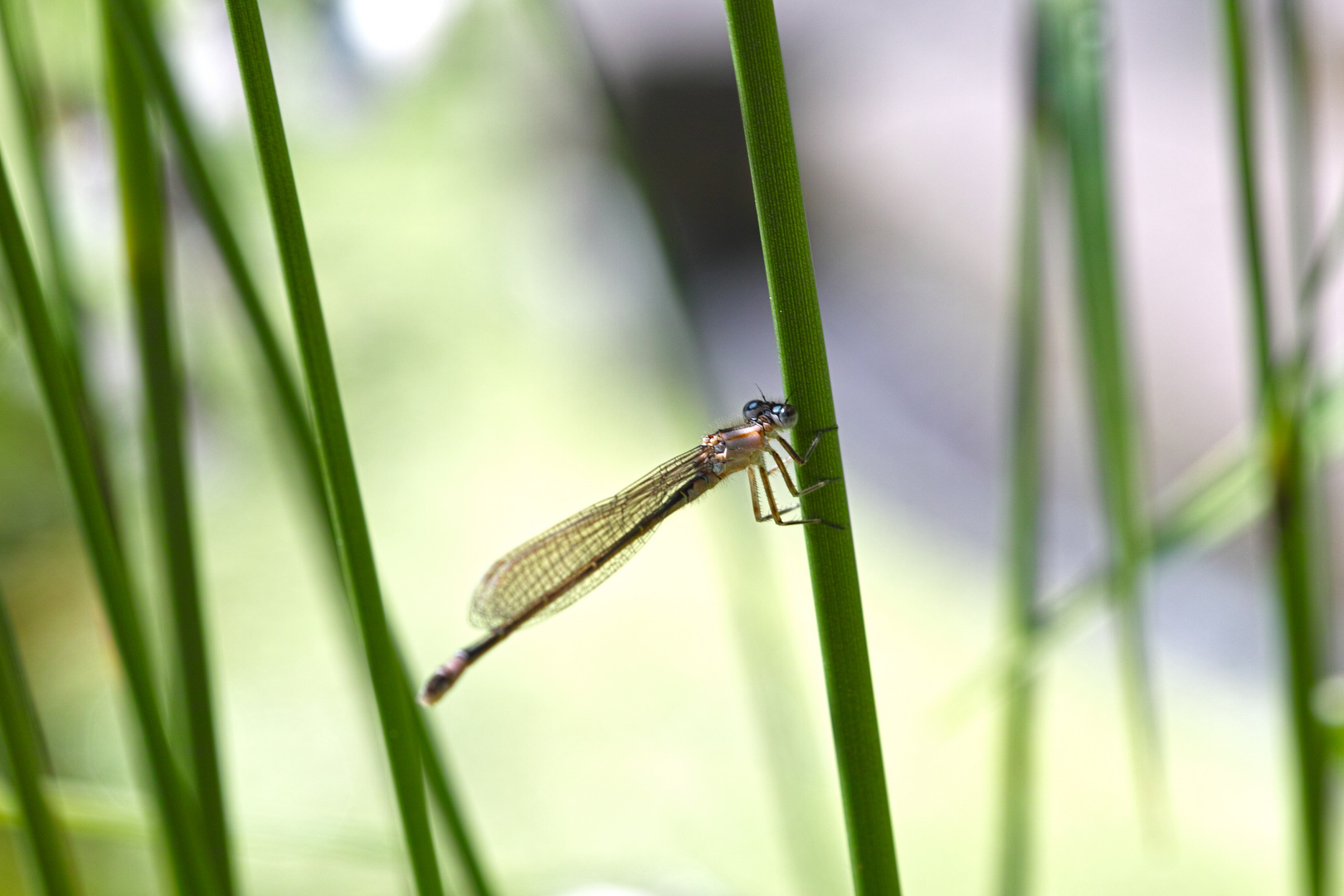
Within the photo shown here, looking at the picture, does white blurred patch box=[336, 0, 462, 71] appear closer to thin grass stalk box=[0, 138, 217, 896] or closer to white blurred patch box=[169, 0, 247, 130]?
white blurred patch box=[169, 0, 247, 130]

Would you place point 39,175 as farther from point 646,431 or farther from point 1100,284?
point 646,431

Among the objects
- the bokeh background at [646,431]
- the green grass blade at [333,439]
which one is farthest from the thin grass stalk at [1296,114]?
the bokeh background at [646,431]

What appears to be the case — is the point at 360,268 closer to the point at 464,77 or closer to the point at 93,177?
the point at 464,77

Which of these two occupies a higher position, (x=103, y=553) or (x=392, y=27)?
(x=392, y=27)

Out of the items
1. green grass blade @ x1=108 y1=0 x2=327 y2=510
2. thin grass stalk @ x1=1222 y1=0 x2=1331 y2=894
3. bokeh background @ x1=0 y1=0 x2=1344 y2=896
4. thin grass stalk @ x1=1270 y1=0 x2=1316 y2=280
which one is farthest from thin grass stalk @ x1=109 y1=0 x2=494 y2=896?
bokeh background @ x1=0 y1=0 x2=1344 y2=896

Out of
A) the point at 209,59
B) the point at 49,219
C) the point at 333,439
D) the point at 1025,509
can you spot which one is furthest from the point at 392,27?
Answer: the point at 333,439
